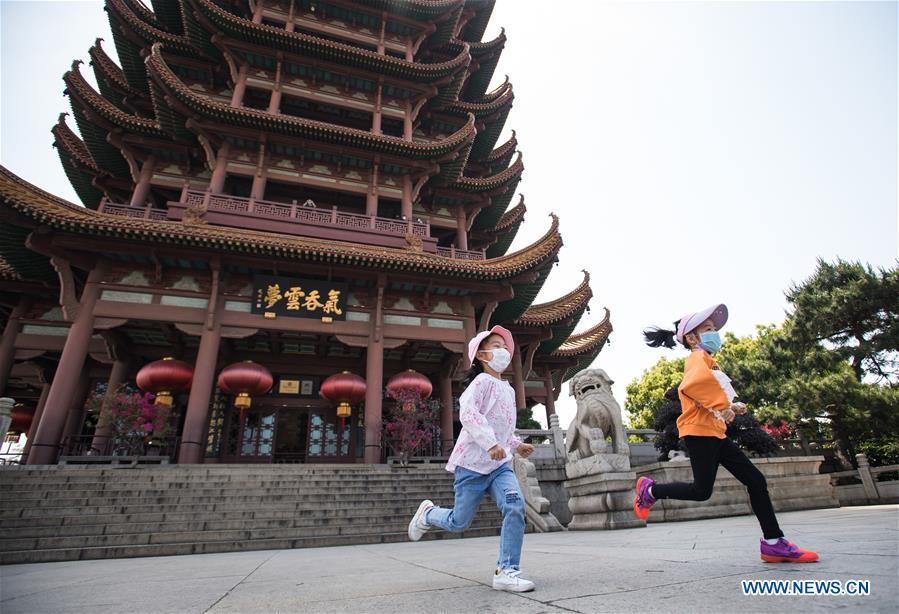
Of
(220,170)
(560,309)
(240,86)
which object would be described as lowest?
(560,309)

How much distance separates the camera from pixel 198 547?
576 cm

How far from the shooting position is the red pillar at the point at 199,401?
9047 millimetres

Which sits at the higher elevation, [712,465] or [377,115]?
[377,115]

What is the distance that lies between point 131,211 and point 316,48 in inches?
303

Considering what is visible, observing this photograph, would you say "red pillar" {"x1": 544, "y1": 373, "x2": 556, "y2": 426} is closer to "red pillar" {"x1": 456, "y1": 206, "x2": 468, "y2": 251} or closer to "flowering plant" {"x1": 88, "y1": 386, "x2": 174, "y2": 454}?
"red pillar" {"x1": 456, "y1": 206, "x2": 468, "y2": 251}

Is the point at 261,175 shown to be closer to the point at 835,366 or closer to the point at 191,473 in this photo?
the point at 191,473

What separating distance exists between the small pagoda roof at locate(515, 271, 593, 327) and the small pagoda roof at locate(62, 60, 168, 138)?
1271cm

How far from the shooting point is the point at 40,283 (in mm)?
11203

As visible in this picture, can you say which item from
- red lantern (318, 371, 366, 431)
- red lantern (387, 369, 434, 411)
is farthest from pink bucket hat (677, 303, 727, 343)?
red lantern (318, 371, 366, 431)

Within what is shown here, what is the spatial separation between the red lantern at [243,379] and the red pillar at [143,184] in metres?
7.09

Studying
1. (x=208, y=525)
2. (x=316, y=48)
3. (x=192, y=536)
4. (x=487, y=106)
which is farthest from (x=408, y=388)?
(x=487, y=106)

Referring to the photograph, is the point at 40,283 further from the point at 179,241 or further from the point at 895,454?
the point at 895,454

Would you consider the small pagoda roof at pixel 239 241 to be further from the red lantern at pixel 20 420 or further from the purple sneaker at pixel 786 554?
the purple sneaker at pixel 786 554

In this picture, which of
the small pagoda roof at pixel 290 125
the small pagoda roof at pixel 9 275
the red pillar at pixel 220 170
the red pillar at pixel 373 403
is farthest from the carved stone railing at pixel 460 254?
the small pagoda roof at pixel 9 275
